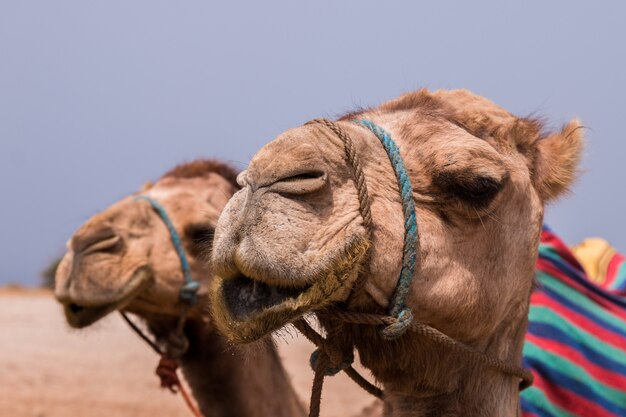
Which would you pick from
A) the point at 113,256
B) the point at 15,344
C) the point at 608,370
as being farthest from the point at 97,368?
the point at 608,370

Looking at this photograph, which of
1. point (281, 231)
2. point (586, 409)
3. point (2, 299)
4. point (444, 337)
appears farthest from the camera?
point (2, 299)

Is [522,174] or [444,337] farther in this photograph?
[522,174]

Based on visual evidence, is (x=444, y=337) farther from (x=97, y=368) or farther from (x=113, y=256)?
(x=97, y=368)

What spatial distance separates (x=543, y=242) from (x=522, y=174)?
2.08 meters

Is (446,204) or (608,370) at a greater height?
(446,204)

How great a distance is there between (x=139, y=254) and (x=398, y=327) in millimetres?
2445

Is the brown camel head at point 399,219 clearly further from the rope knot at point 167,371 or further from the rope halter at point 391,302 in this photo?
the rope knot at point 167,371

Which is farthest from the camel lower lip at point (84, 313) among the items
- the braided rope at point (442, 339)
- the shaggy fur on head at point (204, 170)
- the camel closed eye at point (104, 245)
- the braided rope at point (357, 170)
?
the braided rope at point (357, 170)

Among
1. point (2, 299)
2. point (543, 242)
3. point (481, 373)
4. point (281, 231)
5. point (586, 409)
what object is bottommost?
point (2, 299)

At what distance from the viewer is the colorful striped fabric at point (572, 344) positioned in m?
3.91

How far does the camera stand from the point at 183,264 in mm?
4551

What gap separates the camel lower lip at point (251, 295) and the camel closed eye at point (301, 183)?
0.72ft

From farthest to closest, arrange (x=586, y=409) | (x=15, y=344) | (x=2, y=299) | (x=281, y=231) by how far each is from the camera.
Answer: (x=2, y=299) < (x=15, y=344) < (x=586, y=409) < (x=281, y=231)

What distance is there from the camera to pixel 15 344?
11.3 meters
